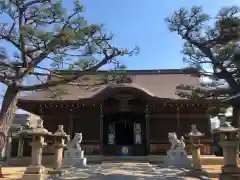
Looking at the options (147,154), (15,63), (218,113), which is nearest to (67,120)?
(147,154)

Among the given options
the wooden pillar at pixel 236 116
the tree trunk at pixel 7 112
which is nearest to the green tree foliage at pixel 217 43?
the wooden pillar at pixel 236 116

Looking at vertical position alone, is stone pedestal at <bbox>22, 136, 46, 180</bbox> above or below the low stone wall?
above

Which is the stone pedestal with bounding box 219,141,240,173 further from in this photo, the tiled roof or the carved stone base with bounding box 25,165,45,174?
the tiled roof

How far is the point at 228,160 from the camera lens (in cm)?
753

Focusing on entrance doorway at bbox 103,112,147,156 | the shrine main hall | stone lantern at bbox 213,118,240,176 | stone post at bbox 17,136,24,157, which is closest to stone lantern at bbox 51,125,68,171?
the shrine main hall

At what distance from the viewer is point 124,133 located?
19.0 metres

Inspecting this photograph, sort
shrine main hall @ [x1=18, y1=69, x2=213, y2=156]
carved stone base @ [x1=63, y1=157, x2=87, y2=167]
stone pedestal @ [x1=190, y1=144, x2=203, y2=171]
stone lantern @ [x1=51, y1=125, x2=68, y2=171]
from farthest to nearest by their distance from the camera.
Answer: shrine main hall @ [x1=18, y1=69, x2=213, y2=156], carved stone base @ [x1=63, y1=157, x2=87, y2=167], stone lantern @ [x1=51, y1=125, x2=68, y2=171], stone pedestal @ [x1=190, y1=144, x2=203, y2=171]

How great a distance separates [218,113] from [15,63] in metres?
10.9

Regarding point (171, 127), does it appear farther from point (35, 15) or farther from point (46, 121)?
point (35, 15)

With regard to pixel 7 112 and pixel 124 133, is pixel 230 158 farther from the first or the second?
pixel 124 133

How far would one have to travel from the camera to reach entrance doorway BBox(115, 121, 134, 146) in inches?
732

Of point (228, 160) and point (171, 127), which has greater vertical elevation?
point (171, 127)

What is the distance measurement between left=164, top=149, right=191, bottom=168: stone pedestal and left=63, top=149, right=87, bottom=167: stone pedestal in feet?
14.3

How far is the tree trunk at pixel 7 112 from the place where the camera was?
8.66 m
